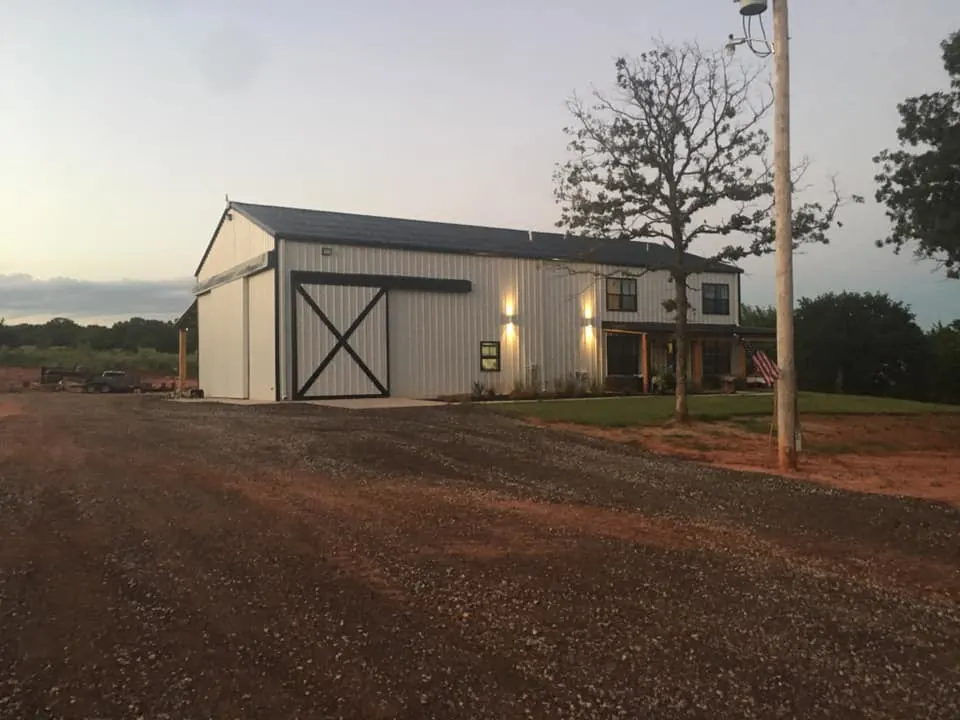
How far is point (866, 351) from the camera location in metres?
48.7

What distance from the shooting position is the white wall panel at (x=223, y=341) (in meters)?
28.8

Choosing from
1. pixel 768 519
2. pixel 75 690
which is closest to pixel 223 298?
pixel 768 519

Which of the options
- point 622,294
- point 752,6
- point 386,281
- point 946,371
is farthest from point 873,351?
point 752,6

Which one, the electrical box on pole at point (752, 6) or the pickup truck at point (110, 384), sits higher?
the electrical box on pole at point (752, 6)

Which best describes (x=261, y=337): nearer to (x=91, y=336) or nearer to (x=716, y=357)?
(x=716, y=357)

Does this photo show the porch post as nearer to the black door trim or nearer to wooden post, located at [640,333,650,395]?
wooden post, located at [640,333,650,395]

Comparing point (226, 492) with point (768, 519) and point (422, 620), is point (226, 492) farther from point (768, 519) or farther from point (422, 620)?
point (768, 519)

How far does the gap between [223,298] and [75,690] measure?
2876 cm

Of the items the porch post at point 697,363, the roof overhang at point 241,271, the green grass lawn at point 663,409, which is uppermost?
the roof overhang at point 241,271

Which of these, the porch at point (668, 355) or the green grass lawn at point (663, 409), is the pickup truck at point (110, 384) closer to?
the porch at point (668, 355)

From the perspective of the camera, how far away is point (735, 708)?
153 inches

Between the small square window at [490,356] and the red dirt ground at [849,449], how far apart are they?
1104cm

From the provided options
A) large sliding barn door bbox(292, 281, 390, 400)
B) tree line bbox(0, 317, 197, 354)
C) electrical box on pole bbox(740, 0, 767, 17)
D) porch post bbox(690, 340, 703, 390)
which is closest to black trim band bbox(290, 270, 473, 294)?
large sliding barn door bbox(292, 281, 390, 400)

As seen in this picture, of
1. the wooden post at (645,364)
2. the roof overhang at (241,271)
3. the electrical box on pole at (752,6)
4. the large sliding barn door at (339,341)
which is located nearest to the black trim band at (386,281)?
the large sliding barn door at (339,341)
